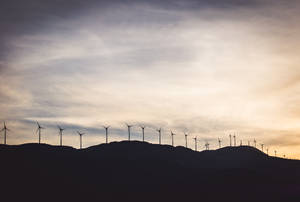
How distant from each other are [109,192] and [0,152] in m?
58.3

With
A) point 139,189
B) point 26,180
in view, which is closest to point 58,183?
point 26,180

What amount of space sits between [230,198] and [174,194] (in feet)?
76.2

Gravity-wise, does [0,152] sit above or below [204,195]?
above

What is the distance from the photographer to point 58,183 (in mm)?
173750

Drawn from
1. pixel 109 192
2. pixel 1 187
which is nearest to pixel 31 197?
pixel 1 187

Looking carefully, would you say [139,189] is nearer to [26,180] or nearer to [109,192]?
[109,192]

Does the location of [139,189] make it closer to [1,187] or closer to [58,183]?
[58,183]

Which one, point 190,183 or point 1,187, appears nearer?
point 1,187

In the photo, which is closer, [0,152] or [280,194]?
[280,194]

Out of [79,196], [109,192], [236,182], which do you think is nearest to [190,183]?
[236,182]

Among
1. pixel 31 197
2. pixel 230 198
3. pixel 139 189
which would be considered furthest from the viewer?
pixel 139 189

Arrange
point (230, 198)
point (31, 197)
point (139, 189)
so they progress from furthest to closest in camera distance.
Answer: point (139, 189), point (230, 198), point (31, 197)

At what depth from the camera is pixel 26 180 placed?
170 metres

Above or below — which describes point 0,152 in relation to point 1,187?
above
